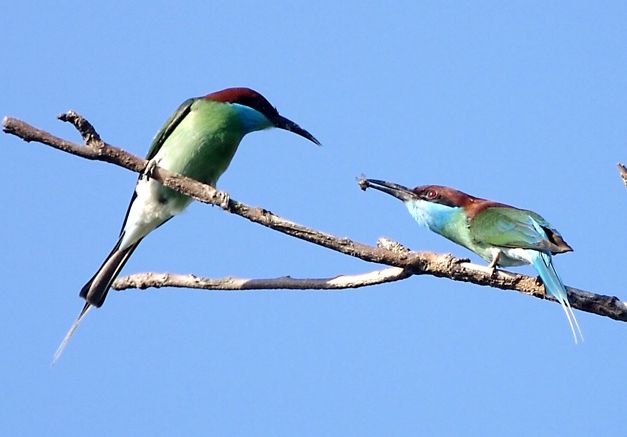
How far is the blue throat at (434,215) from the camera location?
4.52m

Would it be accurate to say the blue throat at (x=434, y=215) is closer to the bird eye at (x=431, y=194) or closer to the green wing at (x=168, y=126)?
the bird eye at (x=431, y=194)

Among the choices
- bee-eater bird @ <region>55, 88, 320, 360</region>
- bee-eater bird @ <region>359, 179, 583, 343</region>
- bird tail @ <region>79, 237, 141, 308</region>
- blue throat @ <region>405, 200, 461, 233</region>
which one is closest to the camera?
bee-eater bird @ <region>359, 179, 583, 343</region>

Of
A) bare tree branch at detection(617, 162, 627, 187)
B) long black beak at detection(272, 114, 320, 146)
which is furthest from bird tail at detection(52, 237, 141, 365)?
bare tree branch at detection(617, 162, 627, 187)

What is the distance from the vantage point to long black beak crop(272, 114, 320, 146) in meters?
5.20

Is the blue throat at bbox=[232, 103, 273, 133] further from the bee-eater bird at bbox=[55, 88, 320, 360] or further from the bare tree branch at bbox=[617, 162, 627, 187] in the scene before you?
the bare tree branch at bbox=[617, 162, 627, 187]

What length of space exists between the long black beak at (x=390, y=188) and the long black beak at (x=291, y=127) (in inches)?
29.1

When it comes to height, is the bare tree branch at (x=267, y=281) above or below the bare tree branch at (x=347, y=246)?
below

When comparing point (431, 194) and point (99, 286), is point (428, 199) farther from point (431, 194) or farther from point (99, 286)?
point (99, 286)

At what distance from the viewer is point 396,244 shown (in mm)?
3473

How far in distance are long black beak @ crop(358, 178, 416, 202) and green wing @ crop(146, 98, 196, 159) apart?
119cm

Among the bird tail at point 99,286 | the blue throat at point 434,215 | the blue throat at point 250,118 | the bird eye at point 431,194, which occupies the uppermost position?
the blue throat at point 250,118

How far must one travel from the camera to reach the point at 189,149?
15.9 feet

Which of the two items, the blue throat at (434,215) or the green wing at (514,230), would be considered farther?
the blue throat at (434,215)

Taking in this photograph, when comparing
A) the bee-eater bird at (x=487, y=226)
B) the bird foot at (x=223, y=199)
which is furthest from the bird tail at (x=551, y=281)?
Result: the bird foot at (x=223, y=199)
